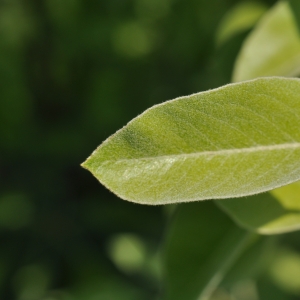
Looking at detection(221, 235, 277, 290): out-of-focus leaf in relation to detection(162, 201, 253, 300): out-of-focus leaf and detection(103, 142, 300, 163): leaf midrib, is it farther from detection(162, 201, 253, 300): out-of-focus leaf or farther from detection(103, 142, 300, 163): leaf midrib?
detection(103, 142, 300, 163): leaf midrib

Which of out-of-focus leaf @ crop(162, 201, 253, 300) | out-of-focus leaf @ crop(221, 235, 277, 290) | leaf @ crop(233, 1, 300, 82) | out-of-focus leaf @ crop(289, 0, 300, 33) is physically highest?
out-of-focus leaf @ crop(289, 0, 300, 33)

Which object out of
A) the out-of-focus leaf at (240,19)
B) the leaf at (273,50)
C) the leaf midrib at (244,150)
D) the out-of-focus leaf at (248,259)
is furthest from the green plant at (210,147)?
the out-of-focus leaf at (240,19)

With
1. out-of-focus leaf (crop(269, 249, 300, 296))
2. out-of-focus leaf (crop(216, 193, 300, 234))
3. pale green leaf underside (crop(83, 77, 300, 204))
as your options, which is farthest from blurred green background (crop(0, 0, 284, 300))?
pale green leaf underside (crop(83, 77, 300, 204))

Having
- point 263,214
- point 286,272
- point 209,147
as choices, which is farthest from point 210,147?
point 286,272

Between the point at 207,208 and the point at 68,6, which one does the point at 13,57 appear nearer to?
the point at 68,6

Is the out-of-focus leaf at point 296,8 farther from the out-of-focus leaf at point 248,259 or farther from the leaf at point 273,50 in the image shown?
the out-of-focus leaf at point 248,259

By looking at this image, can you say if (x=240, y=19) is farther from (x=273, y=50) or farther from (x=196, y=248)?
(x=196, y=248)

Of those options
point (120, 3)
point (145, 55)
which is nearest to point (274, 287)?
point (145, 55)
